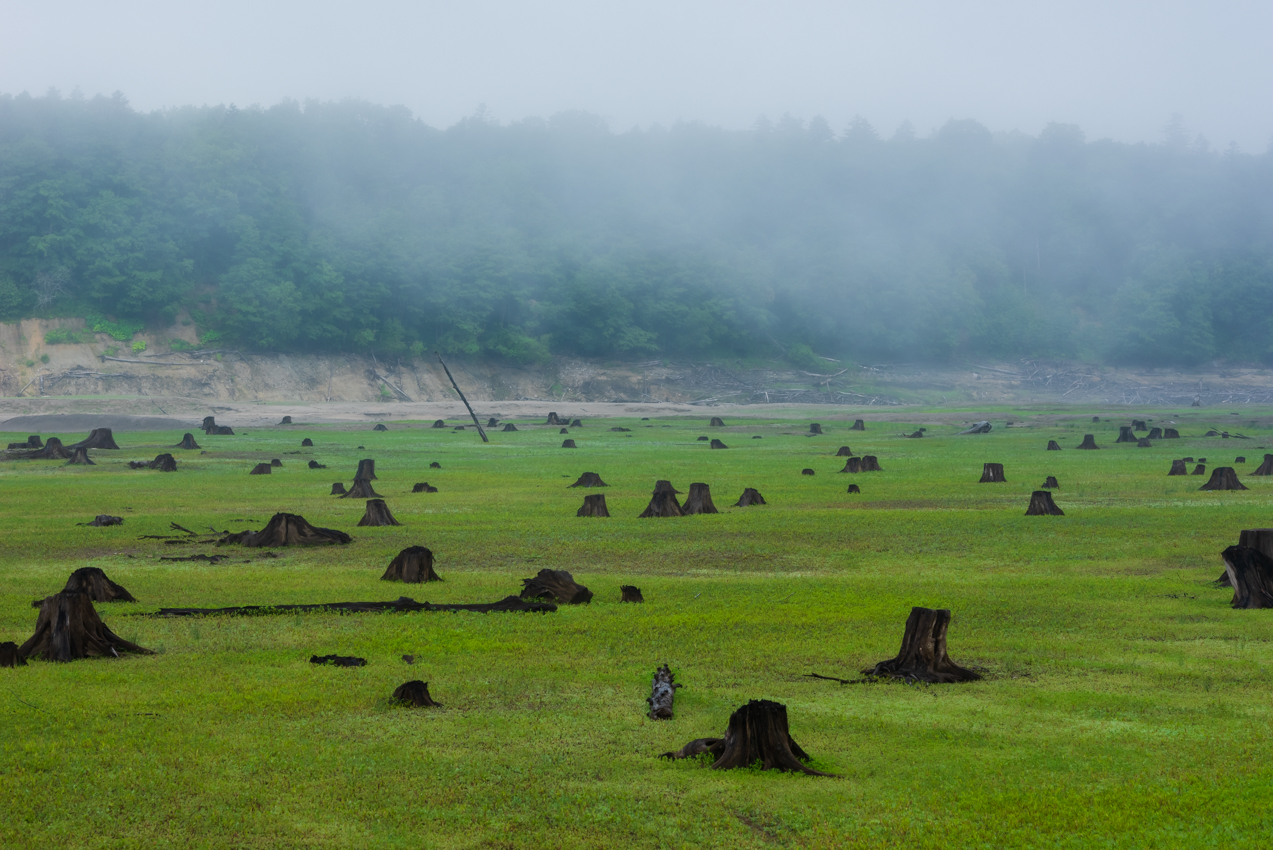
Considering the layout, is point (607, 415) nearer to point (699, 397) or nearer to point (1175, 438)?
point (699, 397)

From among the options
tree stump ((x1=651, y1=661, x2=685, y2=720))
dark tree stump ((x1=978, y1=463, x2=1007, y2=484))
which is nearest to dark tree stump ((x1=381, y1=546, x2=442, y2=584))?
tree stump ((x1=651, y1=661, x2=685, y2=720))

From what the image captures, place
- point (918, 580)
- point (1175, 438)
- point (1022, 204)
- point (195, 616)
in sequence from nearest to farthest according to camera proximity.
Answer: point (195, 616) → point (918, 580) → point (1175, 438) → point (1022, 204)

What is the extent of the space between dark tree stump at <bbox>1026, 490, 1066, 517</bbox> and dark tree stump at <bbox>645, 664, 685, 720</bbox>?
539 inches

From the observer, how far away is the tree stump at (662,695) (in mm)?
7648

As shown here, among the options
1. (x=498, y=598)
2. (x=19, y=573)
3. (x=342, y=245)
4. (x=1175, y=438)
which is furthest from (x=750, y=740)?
(x=342, y=245)

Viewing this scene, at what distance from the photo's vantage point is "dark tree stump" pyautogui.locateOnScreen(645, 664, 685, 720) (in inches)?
301

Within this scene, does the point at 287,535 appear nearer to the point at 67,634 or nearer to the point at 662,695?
the point at 67,634

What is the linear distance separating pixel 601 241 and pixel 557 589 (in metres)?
131

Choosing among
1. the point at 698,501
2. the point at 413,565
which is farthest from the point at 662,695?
the point at 698,501

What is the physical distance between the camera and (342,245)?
399 feet

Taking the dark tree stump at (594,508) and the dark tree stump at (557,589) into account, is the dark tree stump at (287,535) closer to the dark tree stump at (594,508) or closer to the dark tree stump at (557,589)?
the dark tree stump at (594,508)

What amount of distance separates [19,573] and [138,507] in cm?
927

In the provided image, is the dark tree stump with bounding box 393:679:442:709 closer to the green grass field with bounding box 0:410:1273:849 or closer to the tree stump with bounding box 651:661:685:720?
the green grass field with bounding box 0:410:1273:849

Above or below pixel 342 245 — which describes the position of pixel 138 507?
below
